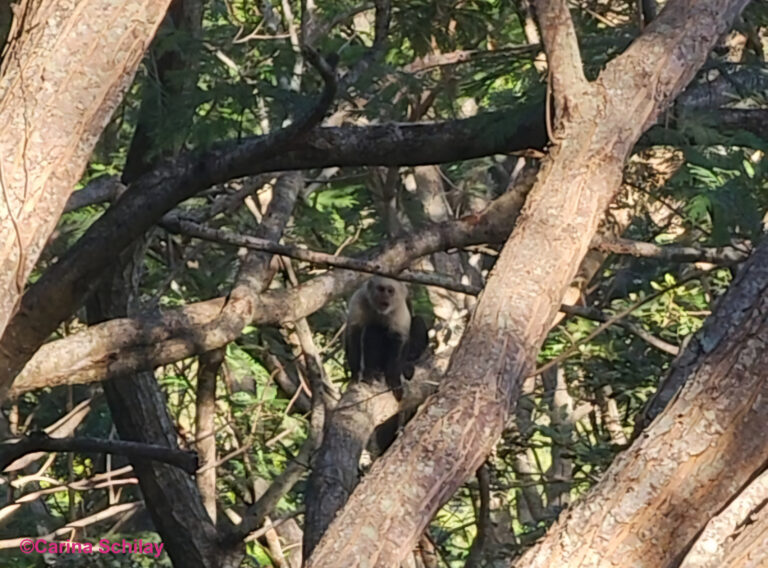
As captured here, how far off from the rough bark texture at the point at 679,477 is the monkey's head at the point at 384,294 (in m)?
6.91

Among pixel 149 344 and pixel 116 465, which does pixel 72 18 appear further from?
pixel 116 465

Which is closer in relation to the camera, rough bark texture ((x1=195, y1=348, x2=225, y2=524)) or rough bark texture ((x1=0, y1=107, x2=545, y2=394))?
rough bark texture ((x1=0, y1=107, x2=545, y2=394))

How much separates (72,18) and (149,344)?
2593 mm

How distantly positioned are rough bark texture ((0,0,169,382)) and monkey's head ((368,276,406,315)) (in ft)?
21.1

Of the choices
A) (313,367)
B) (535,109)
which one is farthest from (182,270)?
(535,109)

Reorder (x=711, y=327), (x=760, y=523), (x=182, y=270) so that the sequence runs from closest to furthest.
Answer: (x=760, y=523) < (x=711, y=327) < (x=182, y=270)

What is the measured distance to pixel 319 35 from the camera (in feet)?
23.2

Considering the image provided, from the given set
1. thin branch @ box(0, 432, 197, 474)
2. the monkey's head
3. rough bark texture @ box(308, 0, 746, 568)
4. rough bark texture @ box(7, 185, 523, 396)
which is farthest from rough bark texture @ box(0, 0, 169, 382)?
the monkey's head

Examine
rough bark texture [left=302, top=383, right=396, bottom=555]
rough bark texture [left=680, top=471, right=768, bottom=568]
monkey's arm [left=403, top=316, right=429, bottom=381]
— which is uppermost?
rough bark texture [left=680, top=471, right=768, bottom=568]

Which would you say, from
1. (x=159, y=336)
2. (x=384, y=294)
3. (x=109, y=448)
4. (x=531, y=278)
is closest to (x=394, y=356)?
(x=384, y=294)

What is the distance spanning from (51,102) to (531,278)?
4.37ft

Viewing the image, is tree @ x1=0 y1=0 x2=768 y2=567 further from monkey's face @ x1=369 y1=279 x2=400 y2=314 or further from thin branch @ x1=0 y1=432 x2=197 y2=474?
monkey's face @ x1=369 y1=279 x2=400 y2=314

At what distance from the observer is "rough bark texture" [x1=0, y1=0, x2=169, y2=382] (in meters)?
3.00

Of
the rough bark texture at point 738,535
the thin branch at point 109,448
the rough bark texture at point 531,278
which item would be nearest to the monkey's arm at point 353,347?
the thin branch at point 109,448
